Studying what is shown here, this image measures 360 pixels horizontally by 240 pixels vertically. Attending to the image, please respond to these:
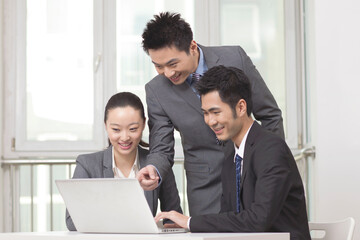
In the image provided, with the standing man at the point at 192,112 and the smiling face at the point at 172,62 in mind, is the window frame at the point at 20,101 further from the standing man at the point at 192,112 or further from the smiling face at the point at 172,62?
the smiling face at the point at 172,62

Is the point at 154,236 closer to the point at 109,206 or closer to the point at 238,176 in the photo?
the point at 109,206

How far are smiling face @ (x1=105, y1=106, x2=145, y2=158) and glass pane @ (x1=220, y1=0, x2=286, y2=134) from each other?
2.03m

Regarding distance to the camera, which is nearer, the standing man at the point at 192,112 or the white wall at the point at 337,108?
the standing man at the point at 192,112

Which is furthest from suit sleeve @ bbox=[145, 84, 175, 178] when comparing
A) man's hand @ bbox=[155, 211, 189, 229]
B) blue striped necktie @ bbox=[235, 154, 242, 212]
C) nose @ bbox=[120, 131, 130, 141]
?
man's hand @ bbox=[155, 211, 189, 229]

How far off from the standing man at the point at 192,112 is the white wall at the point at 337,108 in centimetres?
101

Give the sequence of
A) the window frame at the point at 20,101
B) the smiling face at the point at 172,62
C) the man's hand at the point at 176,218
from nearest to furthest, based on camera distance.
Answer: the man's hand at the point at 176,218 < the smiling face at the point at 172,62 < the window frame at the point at 20,101

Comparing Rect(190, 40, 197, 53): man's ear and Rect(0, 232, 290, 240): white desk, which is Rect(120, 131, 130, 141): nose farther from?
Rect(0, 232, 290, 240): white desk

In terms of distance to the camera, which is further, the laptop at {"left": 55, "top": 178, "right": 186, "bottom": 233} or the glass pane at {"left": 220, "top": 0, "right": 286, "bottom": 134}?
the glass pane at {"left": 220, "top": 0, "right": 286, "bottom": 134}

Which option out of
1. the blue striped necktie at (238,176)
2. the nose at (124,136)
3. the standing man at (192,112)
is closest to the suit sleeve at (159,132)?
the standing man at (192,112)

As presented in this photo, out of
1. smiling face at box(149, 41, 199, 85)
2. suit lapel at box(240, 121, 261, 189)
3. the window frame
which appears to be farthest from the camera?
the window frame

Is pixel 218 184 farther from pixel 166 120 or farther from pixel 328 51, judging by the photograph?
pixel 328 51

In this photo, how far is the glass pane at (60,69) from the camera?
450cm

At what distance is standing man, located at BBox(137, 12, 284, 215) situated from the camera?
8.08 feet

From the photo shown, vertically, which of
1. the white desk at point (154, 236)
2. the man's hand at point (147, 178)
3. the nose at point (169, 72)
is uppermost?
the nose at point (169, 72)
